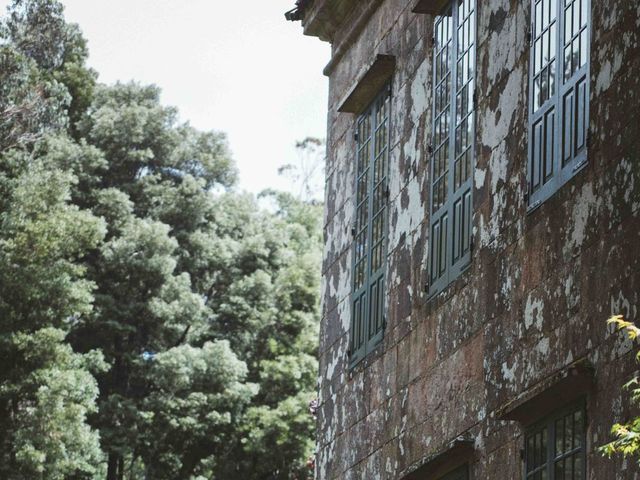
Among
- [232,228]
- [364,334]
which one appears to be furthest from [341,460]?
[232,228]

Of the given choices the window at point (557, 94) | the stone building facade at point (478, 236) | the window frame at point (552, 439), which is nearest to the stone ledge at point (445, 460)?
the stone building facade at point (478, 236)

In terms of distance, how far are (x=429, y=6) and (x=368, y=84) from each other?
1445mm

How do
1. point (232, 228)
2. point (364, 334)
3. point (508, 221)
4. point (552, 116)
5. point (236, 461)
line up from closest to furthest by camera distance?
point (552, 116) < point (508, 221) < point (364, 334) < point (236, 461) < point (232, 228)

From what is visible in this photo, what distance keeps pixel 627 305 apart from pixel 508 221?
5.88 ft

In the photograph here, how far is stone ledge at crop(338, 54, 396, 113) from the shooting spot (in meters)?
11.1

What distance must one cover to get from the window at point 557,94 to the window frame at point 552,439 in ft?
3.80

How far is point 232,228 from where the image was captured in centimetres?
3516

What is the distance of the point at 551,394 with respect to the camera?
701 centimetres

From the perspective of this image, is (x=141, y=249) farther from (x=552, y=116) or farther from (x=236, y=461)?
(x=552, y=116)

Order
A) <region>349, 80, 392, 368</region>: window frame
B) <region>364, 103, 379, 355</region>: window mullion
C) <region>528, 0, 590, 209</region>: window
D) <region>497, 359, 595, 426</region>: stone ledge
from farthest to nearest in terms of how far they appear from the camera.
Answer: <region>364, 103, 379, 355</region>: window mullion < <region>349, 80, 392, 368</region>: window frame < <region>528, 0, 590, 209</region>: window < <region>497, 359, 595, 426</region>: stone ledge

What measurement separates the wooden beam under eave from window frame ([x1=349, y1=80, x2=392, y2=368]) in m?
1.07

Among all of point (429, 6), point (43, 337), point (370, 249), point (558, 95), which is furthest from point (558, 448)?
point (43, 337)

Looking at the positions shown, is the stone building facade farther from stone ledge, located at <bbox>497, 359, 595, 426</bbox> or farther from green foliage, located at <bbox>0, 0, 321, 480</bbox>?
green foliage, located at <bbox>0, 0, 321, 480</bbox>

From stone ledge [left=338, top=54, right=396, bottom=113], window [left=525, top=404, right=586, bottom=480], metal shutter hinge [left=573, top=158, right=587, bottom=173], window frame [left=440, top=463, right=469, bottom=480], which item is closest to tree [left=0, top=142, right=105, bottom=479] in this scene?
stone ledge [left=338, top=54, right=396, bottom=113]
